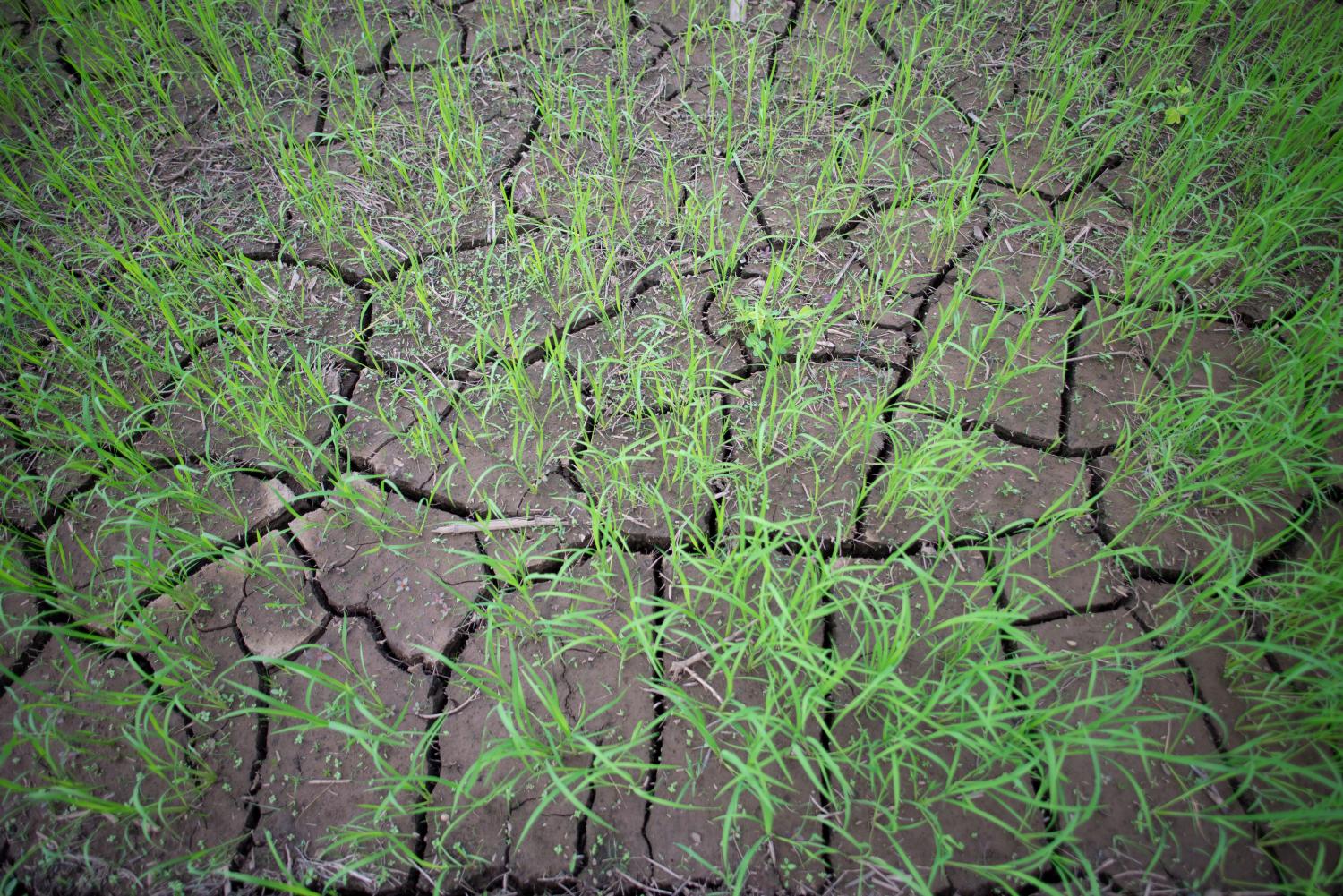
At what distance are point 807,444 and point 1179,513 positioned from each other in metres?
0.82

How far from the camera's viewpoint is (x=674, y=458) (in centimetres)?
180

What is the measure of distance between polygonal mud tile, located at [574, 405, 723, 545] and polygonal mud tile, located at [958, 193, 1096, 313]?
0.90m

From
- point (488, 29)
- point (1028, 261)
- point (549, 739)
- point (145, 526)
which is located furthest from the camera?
point (488, 29)

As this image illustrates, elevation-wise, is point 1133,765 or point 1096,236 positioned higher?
point 1096,236

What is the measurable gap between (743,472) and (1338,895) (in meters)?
1.30

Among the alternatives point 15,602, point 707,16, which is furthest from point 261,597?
point 707,16

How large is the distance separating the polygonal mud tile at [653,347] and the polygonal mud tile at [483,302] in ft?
0.24

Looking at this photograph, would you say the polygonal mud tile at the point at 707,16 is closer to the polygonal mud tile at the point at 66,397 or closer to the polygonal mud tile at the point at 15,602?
the polygonal mud tile at the point at 66,397

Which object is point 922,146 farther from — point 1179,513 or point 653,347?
point 1179,513

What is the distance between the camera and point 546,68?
230 cm

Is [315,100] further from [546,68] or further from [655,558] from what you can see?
[655,558]

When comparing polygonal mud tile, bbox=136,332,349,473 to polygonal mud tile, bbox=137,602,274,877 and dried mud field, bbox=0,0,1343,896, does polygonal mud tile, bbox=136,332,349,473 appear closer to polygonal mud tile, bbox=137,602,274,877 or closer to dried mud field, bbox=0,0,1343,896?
dried mud field, bbox=0,0,1343,896

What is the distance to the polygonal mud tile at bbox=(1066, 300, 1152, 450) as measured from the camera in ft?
5.93

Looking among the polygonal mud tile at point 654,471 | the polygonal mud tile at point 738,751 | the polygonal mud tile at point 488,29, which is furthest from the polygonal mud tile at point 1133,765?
the polygonal mud tile at point 488,29
